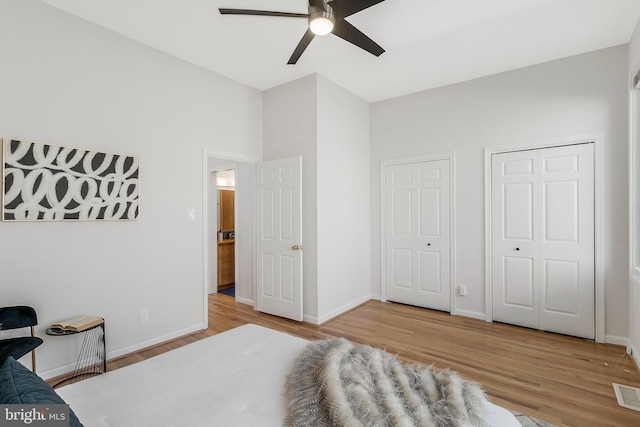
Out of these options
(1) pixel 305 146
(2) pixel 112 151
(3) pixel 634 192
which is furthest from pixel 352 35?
(3) pixel 634 192

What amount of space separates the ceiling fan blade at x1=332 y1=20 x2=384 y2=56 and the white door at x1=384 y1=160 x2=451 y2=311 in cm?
208

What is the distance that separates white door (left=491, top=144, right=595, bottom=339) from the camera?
10.6ft

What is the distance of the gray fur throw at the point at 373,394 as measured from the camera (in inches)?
41.9

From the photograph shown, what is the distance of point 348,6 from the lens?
6.73ft

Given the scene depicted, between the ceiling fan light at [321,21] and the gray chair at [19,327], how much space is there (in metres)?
2.90

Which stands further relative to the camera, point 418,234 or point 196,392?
point 418,234

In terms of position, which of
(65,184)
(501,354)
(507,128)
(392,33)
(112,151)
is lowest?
(501,354)

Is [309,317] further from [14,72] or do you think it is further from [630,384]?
[14,72]

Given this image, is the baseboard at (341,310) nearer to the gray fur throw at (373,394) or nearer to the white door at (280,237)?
the white door at (280,237)

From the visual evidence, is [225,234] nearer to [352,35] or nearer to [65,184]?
[65,184]

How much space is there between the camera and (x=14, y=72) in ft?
7.47

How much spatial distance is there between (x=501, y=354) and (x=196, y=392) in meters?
2.82

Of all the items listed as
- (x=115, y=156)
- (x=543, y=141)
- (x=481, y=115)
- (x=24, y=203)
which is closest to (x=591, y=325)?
(x=543, y=141)

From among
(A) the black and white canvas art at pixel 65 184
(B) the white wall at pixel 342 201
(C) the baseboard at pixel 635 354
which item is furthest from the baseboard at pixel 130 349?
(C) the baseboard at pixel 635 354
